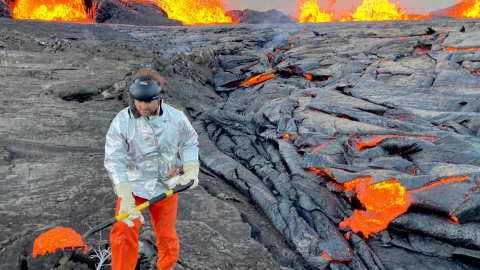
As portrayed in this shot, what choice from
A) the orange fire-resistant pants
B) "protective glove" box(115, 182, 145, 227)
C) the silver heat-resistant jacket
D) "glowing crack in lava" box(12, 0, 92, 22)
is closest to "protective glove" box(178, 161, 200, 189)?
the silver heat-resistant jacket

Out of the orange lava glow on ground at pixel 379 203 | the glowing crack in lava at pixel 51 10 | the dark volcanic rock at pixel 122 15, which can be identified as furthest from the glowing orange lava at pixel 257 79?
the glowing crack in lava at pixel 51 10

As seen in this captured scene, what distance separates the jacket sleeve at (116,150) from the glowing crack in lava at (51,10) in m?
35.3

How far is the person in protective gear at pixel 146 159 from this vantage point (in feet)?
7.43

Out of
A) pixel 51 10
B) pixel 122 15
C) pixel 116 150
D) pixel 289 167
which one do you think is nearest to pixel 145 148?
pixel 116 150

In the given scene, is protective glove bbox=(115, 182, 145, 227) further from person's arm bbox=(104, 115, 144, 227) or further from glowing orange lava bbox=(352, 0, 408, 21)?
glowing orange lava bbox=(352, 0, 408, 21)

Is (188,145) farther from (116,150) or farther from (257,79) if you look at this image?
(257,79)

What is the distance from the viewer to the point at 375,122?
6000 millimetres

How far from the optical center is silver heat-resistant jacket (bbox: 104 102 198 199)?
2268 mm

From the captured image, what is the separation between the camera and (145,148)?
236 cm

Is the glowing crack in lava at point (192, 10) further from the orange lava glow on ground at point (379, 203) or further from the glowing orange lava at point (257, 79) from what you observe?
the orange lava glow on ground at point (379, 203)

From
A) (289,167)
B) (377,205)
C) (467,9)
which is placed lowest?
(289,167)

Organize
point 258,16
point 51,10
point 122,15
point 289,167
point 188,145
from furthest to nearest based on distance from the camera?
point 258,16, point 122,15, point 51,10, point 289,167, point 188,145

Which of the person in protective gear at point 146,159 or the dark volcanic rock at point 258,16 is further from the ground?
the dark volcanic rock at point 258,16

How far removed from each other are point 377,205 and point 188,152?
2839 mm
